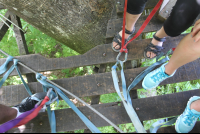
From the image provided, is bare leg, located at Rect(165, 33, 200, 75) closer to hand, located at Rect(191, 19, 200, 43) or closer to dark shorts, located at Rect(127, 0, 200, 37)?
hand, located at Rect(191, 19, 200, 43)

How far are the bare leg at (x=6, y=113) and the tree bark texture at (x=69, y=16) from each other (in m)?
1.27

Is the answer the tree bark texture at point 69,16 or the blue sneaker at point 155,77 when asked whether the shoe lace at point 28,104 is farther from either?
the blue sneaker at point 155,77

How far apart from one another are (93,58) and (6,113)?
4.06 ft

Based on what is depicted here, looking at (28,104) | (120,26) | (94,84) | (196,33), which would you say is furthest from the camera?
(120,26)

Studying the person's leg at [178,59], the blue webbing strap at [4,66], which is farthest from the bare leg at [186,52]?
the blue webbing strap at [4,66]

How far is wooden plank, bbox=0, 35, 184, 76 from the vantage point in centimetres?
186

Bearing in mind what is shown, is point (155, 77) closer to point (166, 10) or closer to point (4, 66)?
point (166, 10)

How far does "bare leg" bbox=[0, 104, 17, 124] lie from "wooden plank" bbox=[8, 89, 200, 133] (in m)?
0.28

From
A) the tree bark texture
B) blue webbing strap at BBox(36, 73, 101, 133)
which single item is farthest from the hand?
blue webbing strap at BBox(36, 73, 101, 133)

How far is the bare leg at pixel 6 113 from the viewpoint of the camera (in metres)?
1.35

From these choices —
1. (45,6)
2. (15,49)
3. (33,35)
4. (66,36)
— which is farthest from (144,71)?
(15,49)

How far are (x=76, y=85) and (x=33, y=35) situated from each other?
Result: 1927mm

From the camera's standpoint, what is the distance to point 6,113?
1.41m

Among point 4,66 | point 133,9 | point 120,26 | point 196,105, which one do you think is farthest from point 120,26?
point 4,66
